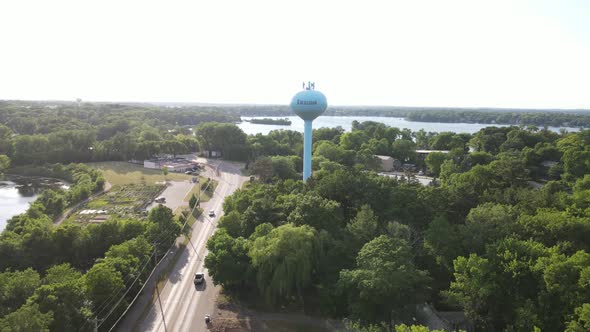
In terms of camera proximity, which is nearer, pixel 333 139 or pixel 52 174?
pixel 52 174

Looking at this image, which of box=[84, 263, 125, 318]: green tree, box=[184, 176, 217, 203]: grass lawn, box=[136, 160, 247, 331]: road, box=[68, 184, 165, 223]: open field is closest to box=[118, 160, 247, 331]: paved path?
box=[136, 160, 247, 331]: road

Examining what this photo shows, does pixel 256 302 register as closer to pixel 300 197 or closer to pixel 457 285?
pixel 300 197

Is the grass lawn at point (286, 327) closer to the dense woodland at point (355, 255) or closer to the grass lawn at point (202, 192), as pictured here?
the dense woodland at point (355, 255)

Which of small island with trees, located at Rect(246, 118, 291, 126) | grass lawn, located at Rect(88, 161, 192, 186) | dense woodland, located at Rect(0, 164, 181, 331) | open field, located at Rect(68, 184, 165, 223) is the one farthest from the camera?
small island with trees, located at Rect(246, 118, 291, 126)

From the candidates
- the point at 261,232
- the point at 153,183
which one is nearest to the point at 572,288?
the point at 261,232

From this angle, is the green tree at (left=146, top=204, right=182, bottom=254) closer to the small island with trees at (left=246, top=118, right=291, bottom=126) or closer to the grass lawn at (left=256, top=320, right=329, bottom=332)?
the grass lawn at (left=256, top=320, right=329, bottom=332)

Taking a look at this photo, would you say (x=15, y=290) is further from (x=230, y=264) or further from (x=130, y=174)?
(x=130, y=174)

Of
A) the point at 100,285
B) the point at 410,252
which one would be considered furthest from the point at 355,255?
the point at 100,285
